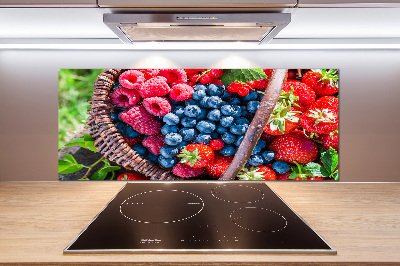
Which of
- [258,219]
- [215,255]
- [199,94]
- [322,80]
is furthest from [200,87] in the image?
[215,255]

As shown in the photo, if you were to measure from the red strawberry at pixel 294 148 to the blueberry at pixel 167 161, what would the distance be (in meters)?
0.46

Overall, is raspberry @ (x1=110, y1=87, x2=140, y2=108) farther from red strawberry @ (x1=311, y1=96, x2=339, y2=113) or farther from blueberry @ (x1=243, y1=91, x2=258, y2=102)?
red strawberry @ (x1=311, y1=96, x2=339, y2=113)

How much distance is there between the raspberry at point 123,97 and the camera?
1.37 meters

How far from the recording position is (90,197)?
1147 millimetres

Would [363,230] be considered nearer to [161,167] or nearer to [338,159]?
[338,159]

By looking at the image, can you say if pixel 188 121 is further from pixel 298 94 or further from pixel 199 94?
pixel 298 94

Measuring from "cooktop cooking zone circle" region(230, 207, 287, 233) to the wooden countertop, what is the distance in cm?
9

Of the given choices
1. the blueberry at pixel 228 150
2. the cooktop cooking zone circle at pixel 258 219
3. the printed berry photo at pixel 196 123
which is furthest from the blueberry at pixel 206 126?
the cooktop cooking zone circle at pixel 258 219

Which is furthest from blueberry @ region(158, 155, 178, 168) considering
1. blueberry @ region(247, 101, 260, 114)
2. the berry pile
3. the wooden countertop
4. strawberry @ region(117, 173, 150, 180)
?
blueberry @ region(247, 101, 260, 114)

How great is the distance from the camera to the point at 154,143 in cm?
138

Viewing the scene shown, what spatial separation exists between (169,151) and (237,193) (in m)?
0.37

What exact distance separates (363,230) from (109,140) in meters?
1.07

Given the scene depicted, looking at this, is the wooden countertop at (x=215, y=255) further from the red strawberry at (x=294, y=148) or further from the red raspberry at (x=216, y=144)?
the red raspberry at (x=216, y=144)

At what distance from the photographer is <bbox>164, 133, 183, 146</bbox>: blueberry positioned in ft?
4.45
